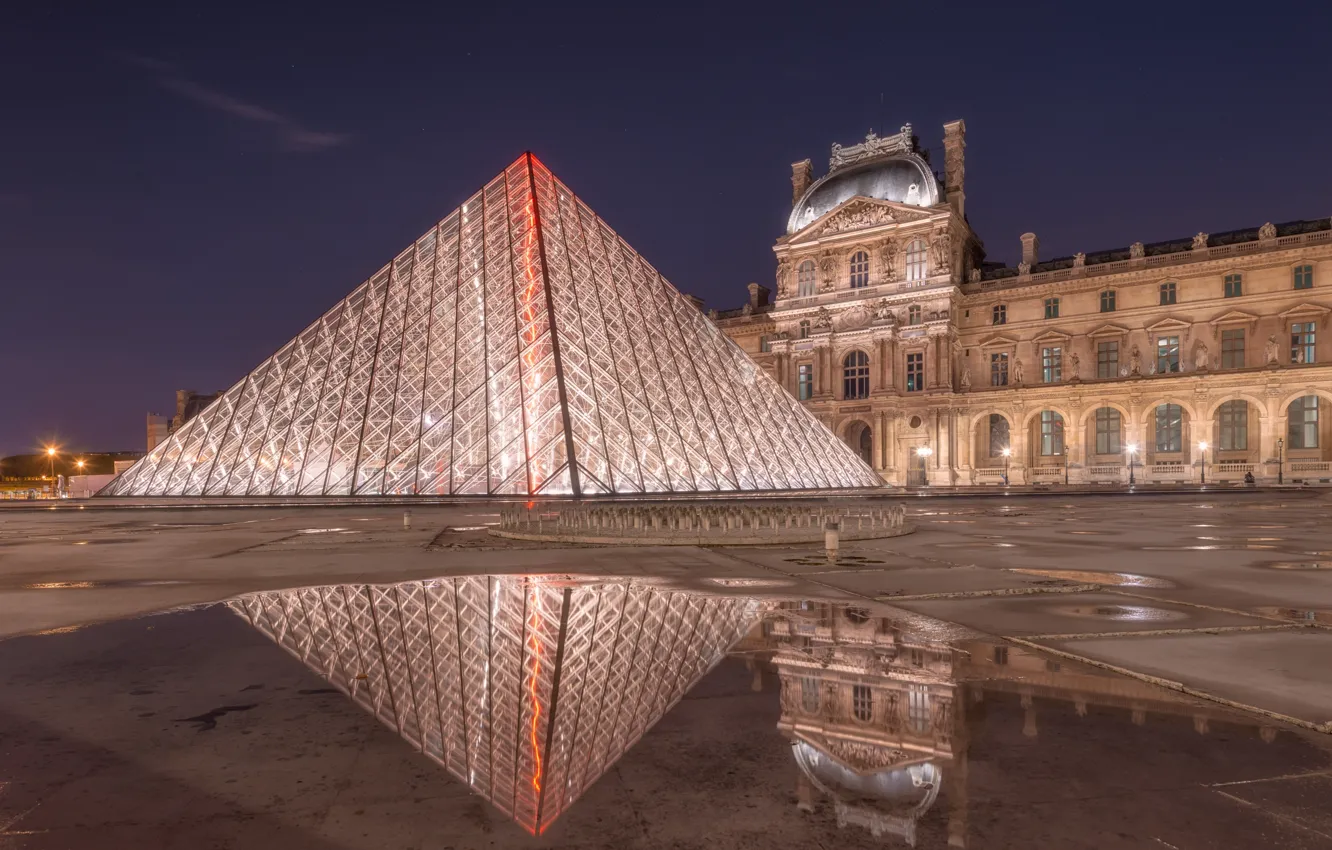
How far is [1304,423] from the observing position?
45.6m

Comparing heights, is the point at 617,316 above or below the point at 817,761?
above

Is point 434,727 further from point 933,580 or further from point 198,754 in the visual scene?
point 933,580

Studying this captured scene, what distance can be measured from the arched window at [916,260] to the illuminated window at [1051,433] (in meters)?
12.1

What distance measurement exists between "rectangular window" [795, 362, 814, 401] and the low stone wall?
134 feet

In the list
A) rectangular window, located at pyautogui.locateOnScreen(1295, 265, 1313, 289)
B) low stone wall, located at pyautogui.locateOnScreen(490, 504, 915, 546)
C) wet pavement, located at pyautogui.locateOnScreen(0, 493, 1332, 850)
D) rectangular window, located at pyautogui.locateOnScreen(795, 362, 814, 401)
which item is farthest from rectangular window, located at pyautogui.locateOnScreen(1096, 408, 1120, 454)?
wet pavement, located at pyautogui.locateOnScreen(0, 493, 1332, 850)

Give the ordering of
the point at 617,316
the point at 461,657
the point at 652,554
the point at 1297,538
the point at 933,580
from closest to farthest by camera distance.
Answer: the point at 461,657 → the point at 933,580 → the point at 652,554 → the point at 1297,538 → the point at 617,316

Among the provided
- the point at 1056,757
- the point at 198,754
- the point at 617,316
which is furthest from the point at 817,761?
the point at 617,316

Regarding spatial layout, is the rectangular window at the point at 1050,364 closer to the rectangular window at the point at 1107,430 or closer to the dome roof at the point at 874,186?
the rectangular window at the point at 1107,430

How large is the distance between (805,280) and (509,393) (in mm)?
37971

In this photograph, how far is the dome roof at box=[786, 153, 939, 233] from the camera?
5459 cm

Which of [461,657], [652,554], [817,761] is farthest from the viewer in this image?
[652,554]

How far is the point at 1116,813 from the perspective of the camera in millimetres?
3238

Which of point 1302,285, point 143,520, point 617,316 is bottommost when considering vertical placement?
point 143,520

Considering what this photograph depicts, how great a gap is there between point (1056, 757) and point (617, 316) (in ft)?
83.3
